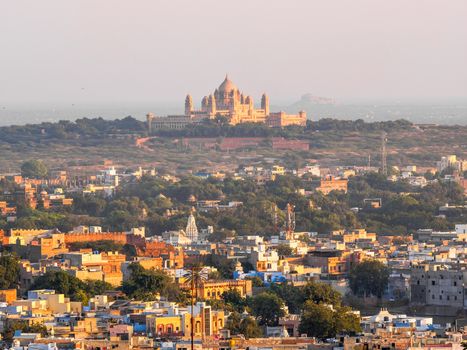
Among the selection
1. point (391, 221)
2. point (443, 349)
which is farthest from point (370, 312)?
point (391, 221)

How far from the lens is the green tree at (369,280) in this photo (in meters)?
56.7

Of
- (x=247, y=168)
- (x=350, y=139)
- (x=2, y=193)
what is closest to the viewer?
(x=2, y=193)

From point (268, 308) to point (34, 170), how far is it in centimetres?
6878

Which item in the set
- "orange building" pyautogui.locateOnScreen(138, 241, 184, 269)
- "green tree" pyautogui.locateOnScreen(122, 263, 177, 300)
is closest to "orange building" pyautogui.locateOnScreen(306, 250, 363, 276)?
"orange building" pyautogui.locateOnScreen(138, 241, 184, 269)

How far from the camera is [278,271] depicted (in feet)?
195

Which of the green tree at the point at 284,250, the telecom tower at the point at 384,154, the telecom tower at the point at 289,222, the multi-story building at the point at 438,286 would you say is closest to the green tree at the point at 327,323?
the multi-story building at the point at 438,286

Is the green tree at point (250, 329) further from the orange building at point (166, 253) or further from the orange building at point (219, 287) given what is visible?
the orange building at point (166, 253)

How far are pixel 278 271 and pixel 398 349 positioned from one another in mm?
21397

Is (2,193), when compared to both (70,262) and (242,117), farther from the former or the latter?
(242,117)

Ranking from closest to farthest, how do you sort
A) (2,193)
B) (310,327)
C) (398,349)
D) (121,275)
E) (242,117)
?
(398,349) → (310,327) → (121,275) → (2,193) → (242,117)

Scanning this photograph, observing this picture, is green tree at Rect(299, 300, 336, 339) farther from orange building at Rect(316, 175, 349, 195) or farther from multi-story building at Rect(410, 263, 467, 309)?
orange building at Rect(316, 175, 349, 195)

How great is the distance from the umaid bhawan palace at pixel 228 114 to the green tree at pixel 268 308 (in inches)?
3987

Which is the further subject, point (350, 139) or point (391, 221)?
point (350, 139)

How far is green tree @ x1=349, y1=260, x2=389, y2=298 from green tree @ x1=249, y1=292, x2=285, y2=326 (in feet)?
20.1
